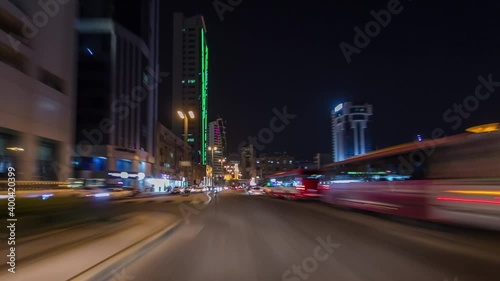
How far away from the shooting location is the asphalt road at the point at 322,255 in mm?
7648

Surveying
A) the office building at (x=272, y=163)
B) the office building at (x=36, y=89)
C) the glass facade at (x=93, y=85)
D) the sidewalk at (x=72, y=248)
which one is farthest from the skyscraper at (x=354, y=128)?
the office building at (x=272, y=163)

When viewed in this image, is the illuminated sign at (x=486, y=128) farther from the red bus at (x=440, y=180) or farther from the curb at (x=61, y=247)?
the curb at (x=61, y=247)

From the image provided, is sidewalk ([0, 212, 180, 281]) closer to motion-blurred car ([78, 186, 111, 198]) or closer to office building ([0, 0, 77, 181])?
motion-blurred car ([78, 186, 111, 198])

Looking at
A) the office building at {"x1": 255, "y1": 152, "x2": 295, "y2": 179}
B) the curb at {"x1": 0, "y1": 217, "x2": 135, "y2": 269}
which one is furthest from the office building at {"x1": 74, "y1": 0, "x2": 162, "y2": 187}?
the curb at {"x1": 0, "y1": 217, "x2": 135, "y2": 269}

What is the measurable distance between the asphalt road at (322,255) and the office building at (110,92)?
6151cm

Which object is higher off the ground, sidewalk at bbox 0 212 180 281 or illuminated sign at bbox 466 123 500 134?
illuminated sign at bbox 466 123 500 134

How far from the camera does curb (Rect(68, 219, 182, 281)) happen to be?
7.19m

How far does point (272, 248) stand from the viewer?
10773 mm

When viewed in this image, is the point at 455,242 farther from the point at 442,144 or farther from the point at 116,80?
the point at 116,80

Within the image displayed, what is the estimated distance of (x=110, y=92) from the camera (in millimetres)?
72625

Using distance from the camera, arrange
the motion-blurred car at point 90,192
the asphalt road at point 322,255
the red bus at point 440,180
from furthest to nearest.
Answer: the motion-blurred car at point 90,192
the red bus at point 440,180
the asphalt road at point 322,255

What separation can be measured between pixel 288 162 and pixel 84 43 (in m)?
66.8

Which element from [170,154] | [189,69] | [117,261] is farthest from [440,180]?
[189,69]

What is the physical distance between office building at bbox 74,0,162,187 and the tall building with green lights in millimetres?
60354
